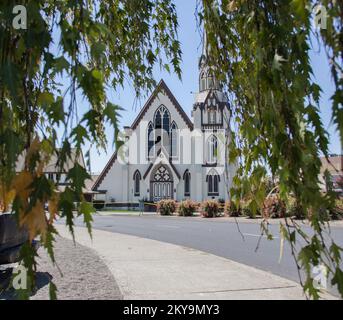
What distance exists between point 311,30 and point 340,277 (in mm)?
904

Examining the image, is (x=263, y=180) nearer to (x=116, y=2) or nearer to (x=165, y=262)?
(x=116, y=2)

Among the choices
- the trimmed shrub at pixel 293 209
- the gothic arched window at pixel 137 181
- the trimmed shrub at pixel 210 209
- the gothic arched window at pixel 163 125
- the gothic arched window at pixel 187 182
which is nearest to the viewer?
the trimmed shrub at pixel 293 209

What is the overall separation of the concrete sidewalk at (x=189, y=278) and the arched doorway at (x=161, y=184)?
125ft

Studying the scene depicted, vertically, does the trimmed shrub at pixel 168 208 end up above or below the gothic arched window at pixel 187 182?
below

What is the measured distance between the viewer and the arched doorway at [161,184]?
163 feet

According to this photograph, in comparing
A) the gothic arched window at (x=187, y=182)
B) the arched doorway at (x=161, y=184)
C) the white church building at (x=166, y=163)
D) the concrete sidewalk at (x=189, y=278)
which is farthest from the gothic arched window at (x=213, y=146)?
the gothic arched window at (x=187, y=182)

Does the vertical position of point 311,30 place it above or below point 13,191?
above

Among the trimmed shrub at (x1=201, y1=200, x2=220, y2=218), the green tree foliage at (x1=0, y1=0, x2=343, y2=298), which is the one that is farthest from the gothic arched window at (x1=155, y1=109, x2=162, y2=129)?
the green tree foliage at (x1=0, y1=0, x2=343, y2=298)

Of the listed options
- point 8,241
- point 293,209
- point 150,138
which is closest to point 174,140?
point 150,138

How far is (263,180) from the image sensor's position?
7.88 feet

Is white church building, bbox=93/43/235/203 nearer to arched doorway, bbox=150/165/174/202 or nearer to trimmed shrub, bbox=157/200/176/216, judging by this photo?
arched doorway, bbox=150/165/174/202

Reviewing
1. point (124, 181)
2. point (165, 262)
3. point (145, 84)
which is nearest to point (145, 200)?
point (124, 181)

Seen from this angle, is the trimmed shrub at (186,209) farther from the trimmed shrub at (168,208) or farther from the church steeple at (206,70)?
the church steeple at (206,70)

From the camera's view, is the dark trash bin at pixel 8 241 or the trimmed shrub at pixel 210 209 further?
the trimmed shrub at pixel 210 209
